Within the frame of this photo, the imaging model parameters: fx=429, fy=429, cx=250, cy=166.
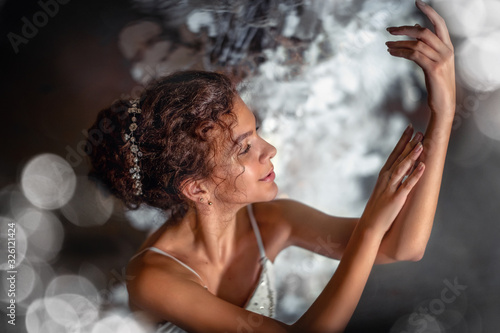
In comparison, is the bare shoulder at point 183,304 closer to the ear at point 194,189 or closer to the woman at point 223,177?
the woman at point 223,177

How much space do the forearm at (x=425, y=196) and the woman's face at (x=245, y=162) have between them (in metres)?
0.16

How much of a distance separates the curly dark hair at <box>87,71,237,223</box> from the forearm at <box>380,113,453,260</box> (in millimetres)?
235

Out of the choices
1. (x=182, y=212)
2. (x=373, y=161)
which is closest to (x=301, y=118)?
(x=373, y=161)

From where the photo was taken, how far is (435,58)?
49cm

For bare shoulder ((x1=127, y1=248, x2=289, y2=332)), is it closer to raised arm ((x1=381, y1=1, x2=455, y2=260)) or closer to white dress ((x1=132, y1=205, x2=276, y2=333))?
white dress ((x1=132, y1=205, x2=276, y2=333))

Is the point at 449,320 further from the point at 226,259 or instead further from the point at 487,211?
the point at 226,259

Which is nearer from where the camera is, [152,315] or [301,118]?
[152,315]

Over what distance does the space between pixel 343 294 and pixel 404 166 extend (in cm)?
16

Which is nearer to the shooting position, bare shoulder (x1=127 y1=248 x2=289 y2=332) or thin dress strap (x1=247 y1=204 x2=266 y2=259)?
bare shoulder (x1=127 y1=248 x2=289 y2=332)

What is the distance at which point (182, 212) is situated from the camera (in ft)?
2.14

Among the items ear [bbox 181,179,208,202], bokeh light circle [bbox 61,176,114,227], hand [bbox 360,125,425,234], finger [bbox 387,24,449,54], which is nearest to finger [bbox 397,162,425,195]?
hand [bbox 360,125,425,234]

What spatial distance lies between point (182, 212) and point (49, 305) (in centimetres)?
22

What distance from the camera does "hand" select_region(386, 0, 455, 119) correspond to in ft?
1.62

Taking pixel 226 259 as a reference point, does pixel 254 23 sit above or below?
above
